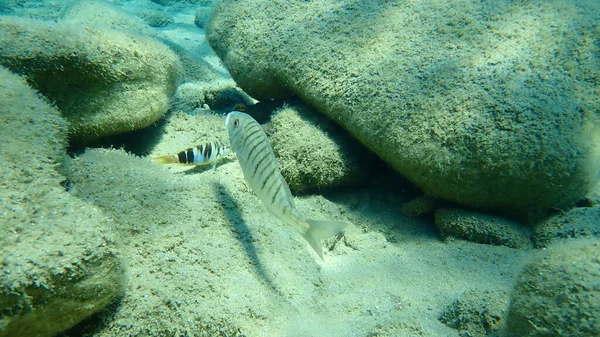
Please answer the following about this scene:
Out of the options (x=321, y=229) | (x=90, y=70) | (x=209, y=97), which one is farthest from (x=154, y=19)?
(x=321, y=229)

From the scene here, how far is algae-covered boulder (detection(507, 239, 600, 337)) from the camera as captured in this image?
1.54m

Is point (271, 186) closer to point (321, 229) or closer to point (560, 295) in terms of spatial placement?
point (321, 229)

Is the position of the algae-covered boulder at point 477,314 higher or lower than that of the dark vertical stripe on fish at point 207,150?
higher

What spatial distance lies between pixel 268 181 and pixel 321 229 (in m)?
0.48

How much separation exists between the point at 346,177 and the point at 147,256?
88.3 inches

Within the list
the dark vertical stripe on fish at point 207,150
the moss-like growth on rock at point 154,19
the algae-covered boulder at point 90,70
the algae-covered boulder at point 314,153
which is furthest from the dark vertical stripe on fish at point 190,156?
the moss-like growth on rock at point 154,19

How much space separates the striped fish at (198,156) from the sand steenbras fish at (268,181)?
40.7 inches

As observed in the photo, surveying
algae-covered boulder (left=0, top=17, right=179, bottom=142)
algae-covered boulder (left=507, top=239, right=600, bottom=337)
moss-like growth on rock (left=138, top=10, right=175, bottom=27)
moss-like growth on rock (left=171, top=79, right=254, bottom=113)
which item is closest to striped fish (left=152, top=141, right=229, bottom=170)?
algae-covered boulder (left=0, top=17, right=179, bottom=142)

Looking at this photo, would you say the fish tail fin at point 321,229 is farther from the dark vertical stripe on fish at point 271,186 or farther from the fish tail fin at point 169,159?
the fish tail fin at point 169,159

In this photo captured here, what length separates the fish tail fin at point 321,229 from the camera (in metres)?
1.96

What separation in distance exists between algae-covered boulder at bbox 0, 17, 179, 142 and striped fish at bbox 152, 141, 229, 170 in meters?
0.60

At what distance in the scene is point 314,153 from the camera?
3.58 metres

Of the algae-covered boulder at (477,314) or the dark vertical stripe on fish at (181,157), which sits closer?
the algae-covered boulder at (477,314)

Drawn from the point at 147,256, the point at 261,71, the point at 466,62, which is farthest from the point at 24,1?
the point at 466,62
